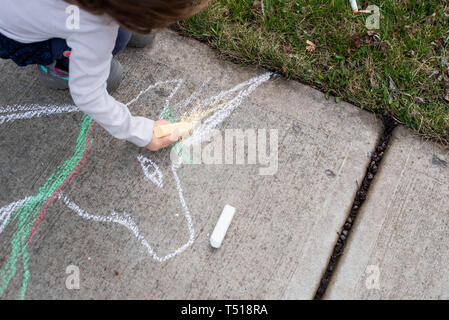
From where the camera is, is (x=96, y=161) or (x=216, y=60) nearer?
(x=96, y=161)

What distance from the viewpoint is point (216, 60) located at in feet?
A: 6.94

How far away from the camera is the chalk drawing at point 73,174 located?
175 cm

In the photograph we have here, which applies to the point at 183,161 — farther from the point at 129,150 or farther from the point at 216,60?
the point at 216,60

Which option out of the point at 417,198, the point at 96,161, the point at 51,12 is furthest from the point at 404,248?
the point at 51,12

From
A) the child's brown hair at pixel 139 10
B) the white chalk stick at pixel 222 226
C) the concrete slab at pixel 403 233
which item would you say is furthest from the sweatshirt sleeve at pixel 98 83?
the concrete slab at pixel 403 233

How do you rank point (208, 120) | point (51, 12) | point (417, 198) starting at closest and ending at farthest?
point (51, 12)
point (417, 198)
point (208, 120)

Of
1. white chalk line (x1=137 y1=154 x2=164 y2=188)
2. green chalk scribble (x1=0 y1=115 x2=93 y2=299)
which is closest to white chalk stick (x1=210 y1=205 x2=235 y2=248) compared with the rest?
white chalk line (x1=137 y1=154 x2=164 y2=188)

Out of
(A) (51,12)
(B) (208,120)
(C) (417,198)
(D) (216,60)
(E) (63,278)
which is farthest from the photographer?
(D) (216,60)

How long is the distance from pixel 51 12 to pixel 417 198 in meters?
1.77

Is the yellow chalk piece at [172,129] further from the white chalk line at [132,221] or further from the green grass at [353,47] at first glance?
the green grass at [353,47]

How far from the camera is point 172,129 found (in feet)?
6.13

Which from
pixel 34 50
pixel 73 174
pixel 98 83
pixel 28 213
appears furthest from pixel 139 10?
pixel 28 213

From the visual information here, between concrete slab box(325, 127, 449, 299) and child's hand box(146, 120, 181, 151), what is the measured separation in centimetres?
96

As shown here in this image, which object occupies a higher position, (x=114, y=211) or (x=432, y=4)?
(x=432, y=4)
